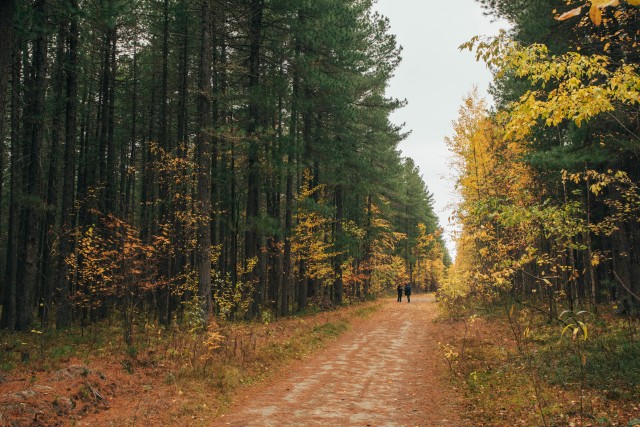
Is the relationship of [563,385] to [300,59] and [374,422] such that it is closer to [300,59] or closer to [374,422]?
[374,422]

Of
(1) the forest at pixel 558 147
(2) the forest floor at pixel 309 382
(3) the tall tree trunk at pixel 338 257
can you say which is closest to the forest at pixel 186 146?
(3) the tall tree trunk at pixel 338 257

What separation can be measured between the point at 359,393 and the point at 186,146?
12.5 meters

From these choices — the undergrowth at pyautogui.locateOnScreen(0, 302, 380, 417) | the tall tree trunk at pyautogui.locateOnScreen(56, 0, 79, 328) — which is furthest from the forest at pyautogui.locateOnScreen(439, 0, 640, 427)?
the tall tree trunk at pyautogui.locateOnScreen(56, 0, 79, 328)

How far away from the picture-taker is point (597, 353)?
8.52 m

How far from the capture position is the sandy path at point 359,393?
6820 mm

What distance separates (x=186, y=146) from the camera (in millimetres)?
16609

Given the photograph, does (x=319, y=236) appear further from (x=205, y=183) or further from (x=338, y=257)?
(x=205, y=183)

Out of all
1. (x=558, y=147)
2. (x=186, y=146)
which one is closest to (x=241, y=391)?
(x=186, y=146)

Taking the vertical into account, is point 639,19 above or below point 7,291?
above

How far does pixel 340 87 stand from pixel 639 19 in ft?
32.9

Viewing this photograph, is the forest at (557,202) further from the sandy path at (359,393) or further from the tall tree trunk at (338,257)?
the tall tree trunk at (338,257)

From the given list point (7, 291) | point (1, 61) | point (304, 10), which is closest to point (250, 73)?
point (304, 10)

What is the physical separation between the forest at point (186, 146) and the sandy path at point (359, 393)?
3838 mm

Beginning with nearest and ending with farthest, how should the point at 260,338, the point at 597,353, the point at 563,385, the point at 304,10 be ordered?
the point at 563,385 → the point at 597,353 → the point at 260,338 → the point at 304,10
